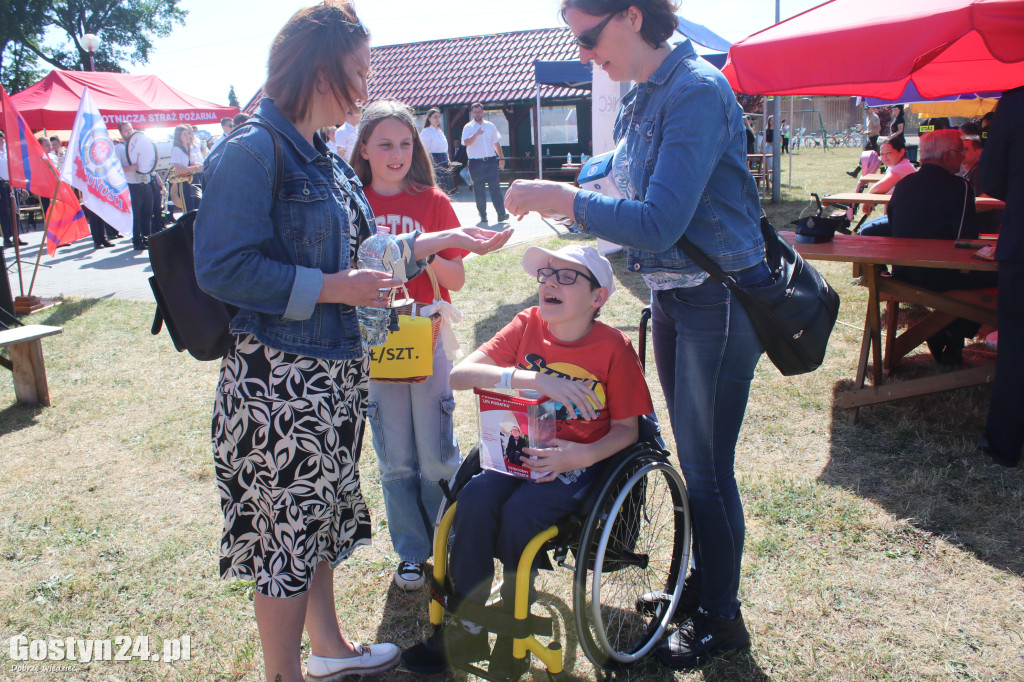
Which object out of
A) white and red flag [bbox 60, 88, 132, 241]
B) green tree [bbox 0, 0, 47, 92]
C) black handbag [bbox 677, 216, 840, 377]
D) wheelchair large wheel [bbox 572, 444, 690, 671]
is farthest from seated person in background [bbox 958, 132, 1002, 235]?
green tree [bbox 0, 0, 47, 92]

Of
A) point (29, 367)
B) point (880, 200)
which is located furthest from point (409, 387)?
point (880, 200)

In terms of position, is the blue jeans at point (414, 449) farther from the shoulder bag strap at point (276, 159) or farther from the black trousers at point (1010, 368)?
the black trousers at point (1010, 368)

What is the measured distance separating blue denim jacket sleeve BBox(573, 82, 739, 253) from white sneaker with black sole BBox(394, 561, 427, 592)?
5.46 feet

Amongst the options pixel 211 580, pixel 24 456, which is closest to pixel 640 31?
pixel 211 580

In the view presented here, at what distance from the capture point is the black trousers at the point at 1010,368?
337 cm

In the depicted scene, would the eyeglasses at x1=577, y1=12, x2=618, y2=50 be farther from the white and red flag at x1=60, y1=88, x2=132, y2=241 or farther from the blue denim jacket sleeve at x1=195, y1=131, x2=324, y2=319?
the white and red flag at x1=60, y1=88, x2=132, y2=241

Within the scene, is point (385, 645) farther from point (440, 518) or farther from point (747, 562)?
point (747, 562)

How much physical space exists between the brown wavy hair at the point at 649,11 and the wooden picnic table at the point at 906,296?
246cm

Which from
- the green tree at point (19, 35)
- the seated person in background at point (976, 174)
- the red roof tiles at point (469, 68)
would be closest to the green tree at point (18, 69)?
the green tree at point (19, 35)

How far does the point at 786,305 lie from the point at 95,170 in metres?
7.93

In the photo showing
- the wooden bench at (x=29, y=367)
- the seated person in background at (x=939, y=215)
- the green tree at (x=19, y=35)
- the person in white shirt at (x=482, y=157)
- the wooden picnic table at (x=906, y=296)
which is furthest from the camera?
the green tree at (x=19, y=35)

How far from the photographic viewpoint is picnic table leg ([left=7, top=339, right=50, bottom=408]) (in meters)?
4.89

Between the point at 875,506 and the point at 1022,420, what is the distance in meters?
0.94

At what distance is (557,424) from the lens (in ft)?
7.34
